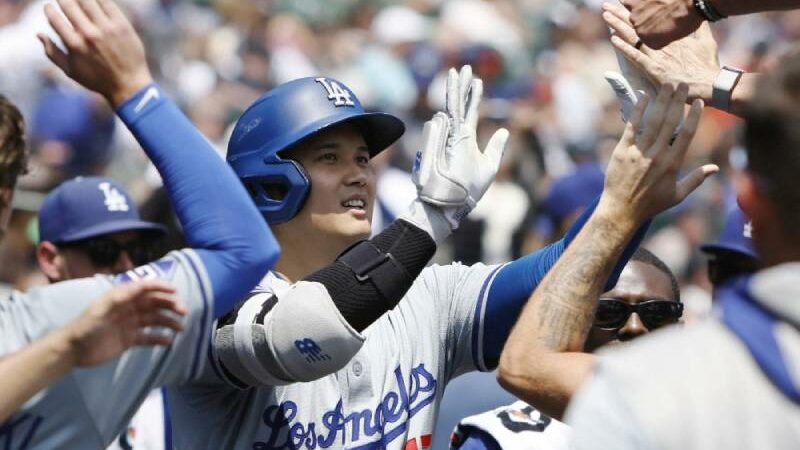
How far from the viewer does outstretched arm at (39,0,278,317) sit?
2971mm

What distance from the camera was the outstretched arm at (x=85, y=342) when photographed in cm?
259

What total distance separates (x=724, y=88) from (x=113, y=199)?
10.7ft

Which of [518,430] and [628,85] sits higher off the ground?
[628,85]

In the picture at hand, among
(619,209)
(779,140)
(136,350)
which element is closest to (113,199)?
(136,350)

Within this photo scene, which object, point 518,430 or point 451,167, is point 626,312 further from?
point 451,167

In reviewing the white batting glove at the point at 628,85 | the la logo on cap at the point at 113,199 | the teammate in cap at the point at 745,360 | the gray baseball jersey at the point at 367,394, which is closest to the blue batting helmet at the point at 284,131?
the gray baseball jersey at the point at 367,394

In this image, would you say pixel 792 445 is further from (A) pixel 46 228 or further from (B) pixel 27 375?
(A) pixel 46 228

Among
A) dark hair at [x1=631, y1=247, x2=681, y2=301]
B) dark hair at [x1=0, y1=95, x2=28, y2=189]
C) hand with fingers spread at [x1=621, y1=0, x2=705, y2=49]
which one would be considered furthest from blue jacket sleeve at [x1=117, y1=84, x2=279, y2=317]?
dark hair at [x1=631, y1=247, x2=681, y2=301]

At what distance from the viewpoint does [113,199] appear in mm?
6199

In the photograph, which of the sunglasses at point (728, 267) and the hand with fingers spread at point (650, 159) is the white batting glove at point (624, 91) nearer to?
the hand with fingers spread at point (650, 159)

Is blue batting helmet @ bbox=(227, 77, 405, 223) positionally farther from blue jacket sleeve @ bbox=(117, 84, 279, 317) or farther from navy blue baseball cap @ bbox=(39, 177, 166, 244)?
navy blue baseball cap @ bbox=(39, 177, 166, 244)

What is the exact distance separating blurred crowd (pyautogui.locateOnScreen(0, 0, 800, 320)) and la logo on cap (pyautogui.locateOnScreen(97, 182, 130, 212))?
2078 mm

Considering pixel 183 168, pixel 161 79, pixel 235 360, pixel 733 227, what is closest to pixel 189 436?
pixel 235 360

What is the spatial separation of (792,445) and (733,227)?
3.29m
